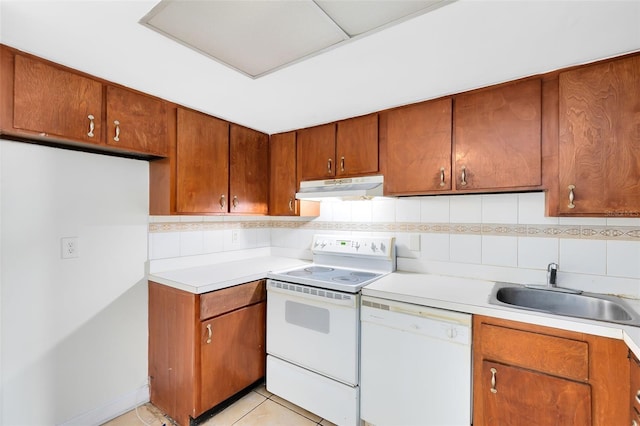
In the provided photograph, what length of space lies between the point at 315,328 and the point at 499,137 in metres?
1.59

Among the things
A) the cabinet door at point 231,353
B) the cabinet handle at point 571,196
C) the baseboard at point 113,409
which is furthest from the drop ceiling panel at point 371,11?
the baseboard at point 113,409

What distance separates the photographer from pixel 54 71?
57.6 inches

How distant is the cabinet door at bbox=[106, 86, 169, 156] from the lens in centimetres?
169

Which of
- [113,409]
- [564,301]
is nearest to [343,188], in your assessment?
[564,301]

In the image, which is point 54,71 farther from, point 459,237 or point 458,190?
point 459,237

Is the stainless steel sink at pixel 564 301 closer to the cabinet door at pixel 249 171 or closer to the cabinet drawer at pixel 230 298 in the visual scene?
the cabinet drawer at pixel 230 298

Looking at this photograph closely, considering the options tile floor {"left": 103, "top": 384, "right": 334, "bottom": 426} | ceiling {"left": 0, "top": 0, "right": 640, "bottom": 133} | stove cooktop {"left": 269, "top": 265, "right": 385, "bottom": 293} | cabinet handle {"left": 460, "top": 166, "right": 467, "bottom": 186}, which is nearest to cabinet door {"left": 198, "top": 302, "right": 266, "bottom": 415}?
tile floor {"left": 103, "top": 384, "right": 334, "bottom": 426}

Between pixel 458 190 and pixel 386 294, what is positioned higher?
pixel 458 190

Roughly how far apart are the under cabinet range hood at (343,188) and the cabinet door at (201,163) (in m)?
0.62

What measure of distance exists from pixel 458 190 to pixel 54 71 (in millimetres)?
2245

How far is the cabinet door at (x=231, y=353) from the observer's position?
1.87 metres

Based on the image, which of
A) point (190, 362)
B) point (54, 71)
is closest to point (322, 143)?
point (54, 71)

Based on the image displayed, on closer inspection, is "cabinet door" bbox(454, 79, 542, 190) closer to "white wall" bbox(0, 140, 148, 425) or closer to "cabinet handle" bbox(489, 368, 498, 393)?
"cabinet handle" bbox(489, 368, 498, 393)

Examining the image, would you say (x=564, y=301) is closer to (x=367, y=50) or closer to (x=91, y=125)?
(x=367, y=50)
